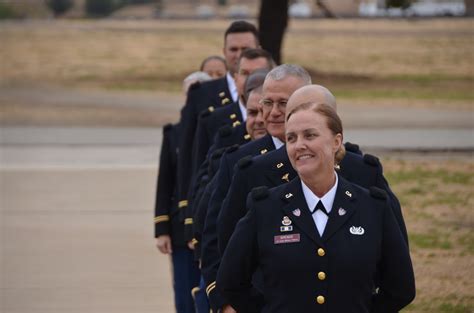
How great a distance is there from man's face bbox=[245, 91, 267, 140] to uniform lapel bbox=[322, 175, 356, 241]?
1.40m

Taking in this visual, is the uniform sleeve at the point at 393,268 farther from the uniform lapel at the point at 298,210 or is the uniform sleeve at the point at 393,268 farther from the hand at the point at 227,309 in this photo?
the hand at the point at 227,309

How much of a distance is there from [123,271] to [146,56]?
37.1 meters

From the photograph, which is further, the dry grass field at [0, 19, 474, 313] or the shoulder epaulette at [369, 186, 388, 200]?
the dry grass field at [0, 19, 474, 313]

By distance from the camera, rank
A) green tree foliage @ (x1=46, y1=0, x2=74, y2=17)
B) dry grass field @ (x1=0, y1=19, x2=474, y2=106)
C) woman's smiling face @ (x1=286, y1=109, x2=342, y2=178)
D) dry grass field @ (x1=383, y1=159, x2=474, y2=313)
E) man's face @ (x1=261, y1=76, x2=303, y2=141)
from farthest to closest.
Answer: green tree foliage @ (x1=46, y1=0, x2=74, y2=17) < dry grass field @ (x1=0, y1=19, x2=474, y2=106) < dry grass field @ (x1=383, y1=159, x2=474, y2=313) < man's face @ (x1=261, y1=76, x2=303, y2=141) < woman's smiling face @ (x1=286, y1=109, x2=342, y2=178)

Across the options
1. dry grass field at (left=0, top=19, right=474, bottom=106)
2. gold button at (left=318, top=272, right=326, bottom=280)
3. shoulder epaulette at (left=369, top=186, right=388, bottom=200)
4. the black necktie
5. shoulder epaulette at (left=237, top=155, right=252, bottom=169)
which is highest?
shoulder epaulette at (left=369, top=186, right=388, bottom=200)

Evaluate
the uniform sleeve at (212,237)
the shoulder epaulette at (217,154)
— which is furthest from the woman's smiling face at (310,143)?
the shoulder epaulette at (217,154)

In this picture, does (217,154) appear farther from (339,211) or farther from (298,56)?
(298,56)

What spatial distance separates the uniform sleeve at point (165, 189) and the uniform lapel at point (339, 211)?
367 centimetres

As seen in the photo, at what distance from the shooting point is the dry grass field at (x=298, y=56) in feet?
110

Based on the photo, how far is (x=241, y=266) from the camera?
4559 mm

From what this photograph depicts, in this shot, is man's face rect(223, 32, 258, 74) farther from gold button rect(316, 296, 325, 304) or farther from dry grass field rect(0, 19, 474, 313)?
gold button rect(316, 296, 325, 304)

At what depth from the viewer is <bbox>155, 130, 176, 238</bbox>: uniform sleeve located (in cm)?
805

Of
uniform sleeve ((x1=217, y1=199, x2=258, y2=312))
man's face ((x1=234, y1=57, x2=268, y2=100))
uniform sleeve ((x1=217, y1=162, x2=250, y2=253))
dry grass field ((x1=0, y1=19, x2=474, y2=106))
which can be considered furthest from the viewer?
dry grass field ((x1=0, y1=19, x2=474, y2=106))

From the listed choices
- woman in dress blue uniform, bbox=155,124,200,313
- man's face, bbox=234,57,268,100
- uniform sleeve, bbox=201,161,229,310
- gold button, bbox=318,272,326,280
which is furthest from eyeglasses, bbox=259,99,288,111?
woman in dress blue uniform, bbox=155,124,200,313
